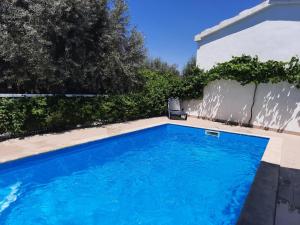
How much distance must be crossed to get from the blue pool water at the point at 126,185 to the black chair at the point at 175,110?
198 inches

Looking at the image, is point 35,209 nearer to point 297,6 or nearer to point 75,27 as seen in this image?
point 75,27

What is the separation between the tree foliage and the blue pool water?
3344 millimetres

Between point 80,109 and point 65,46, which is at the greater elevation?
point 65,46

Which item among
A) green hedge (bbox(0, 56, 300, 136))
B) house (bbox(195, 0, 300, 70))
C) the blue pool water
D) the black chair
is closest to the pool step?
Answer: the blue pool water

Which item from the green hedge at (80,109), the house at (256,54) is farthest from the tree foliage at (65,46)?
the house at (256,54)

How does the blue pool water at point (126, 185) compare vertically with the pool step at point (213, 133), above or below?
below

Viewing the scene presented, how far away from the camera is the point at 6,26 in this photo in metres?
8.86

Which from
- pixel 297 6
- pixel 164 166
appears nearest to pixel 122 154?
pixel 164 166

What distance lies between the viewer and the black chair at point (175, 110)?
1499 cm

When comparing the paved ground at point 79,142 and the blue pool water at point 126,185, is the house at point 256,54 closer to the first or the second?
the paved ground at point 79,142

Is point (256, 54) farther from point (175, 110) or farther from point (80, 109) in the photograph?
point (80, 109)

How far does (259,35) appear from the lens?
45.0 ft

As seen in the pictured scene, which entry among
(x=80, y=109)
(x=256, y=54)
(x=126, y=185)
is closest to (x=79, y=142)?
(x=80, y=109)

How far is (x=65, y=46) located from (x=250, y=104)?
34.0ft
